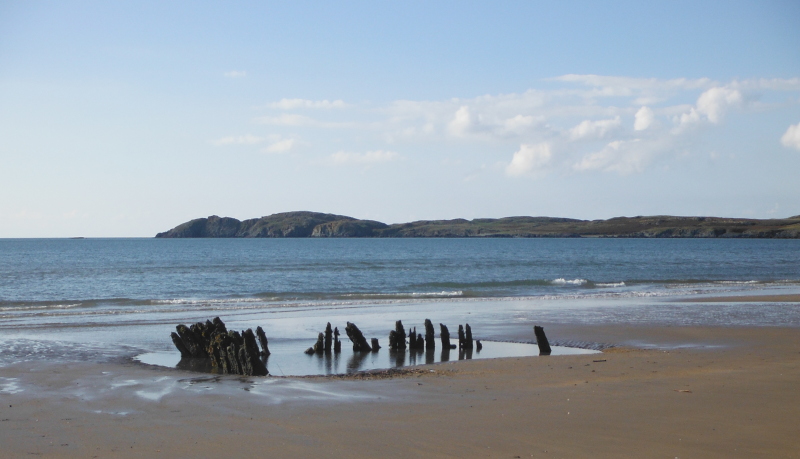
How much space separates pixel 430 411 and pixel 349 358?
7223 millimetres

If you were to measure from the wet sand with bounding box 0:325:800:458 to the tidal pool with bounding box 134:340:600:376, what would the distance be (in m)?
1.54

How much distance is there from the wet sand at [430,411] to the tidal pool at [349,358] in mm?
1537

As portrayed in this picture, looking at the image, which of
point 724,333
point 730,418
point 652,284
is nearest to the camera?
point 730,418

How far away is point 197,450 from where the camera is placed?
25.0ft

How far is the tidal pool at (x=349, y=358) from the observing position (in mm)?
15109

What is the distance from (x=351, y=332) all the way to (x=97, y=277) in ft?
150

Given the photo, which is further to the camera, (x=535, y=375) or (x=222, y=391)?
(x=535, y=375)

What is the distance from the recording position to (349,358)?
16.6 m

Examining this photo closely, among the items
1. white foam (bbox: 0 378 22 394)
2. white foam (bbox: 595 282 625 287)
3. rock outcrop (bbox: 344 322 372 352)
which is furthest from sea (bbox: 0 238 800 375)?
white foam (bbox: 0 378 22 394)

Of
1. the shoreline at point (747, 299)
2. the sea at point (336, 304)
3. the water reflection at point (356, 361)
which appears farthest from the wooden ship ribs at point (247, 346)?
the shoreline at point (747, 299)

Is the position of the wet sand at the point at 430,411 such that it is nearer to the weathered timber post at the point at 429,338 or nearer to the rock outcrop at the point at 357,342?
the weathered timber post at the point at 429,338

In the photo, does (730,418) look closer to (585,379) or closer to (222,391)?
(585,379)

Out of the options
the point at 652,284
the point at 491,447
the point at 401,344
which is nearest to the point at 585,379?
the point at 491,447

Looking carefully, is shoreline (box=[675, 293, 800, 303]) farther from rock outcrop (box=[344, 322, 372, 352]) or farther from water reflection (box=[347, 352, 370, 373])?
water reflection (box=[347, 352, 370, 373])
